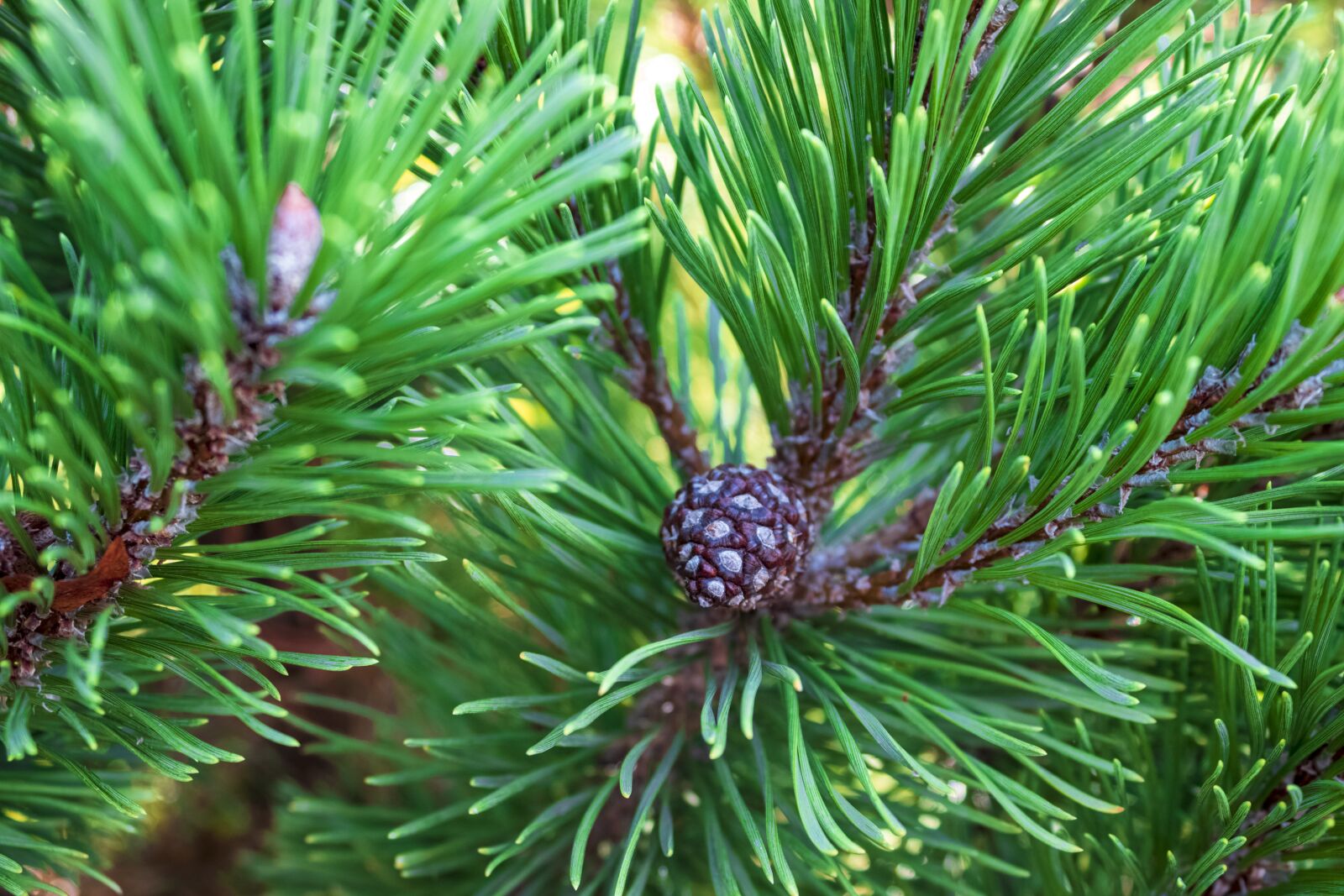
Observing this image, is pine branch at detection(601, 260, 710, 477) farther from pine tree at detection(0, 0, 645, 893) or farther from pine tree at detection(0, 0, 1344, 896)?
pine tree at detection(0, 0, 645, 893)

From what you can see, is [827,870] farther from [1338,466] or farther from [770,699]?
[1338,466]

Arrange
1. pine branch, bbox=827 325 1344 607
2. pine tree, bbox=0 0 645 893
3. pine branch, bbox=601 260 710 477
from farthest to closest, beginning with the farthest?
pine branch, bbox=601 260 710 477 → pine branch, bbox=827 325 1344 607 → pine tree, bbox=0 0 645 893

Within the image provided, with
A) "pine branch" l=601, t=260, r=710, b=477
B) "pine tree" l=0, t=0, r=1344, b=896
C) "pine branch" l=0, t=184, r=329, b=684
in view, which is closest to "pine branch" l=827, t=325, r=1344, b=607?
"pine tree" l=0, t=0, r=1344, b=896

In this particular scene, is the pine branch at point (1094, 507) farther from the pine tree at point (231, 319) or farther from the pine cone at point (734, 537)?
the pine tree at point (231, 319)

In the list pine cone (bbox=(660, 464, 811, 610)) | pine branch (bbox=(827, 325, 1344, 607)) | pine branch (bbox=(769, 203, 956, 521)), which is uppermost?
pine branch (bbox=(769, 203, 956, 521))

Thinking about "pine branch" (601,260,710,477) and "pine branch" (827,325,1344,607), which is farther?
"pine branch" (601,260,710,477)

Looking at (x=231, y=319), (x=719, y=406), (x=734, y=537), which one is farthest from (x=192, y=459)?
(x=719, y=406)

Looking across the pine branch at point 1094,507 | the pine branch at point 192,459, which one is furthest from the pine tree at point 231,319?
the pine branch at point 1094,507
